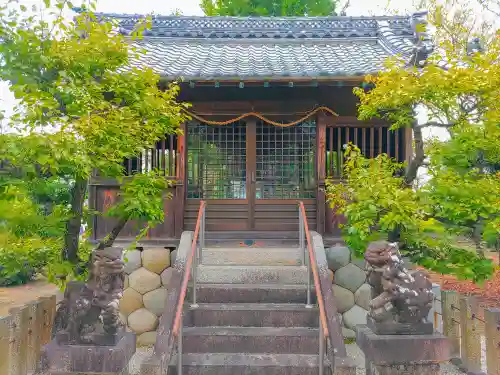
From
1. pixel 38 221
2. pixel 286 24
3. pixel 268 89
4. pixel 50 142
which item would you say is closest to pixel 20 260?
pixel 38 221

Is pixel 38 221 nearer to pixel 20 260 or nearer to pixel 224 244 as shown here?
pixel 20 260

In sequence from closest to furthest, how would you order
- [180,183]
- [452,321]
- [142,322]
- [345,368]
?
[345,368] → [452,321] → [142,322] → [180,183]

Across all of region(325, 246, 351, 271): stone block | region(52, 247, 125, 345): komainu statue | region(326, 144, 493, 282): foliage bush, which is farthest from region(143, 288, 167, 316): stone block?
region(326, 144, 493, 282): foliage bush

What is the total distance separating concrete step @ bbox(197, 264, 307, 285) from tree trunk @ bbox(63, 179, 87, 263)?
237 cm

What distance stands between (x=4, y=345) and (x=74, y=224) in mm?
1600

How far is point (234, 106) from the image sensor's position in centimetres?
885

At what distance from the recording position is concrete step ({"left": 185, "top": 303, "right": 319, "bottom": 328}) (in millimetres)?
6180

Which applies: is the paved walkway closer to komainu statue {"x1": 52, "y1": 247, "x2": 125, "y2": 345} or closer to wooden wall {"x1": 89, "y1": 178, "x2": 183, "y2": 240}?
wooden wall {"x1": 89, "y1": 178, "x2": 183, "y2": 240}

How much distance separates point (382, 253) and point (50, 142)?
3.96 m

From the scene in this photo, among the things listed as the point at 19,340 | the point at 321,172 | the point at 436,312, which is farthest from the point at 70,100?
the point at 436,312

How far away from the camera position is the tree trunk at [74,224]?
526 cm

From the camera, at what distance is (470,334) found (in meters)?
5.79

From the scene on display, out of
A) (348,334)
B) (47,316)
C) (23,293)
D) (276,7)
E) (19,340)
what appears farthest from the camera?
(276,7)

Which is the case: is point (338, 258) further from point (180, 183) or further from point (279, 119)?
point (180, 183)
